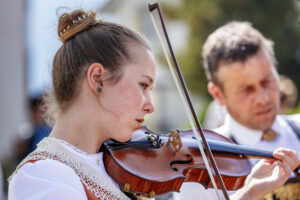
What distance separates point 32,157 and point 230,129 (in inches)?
48.0

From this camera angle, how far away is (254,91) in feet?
8.16

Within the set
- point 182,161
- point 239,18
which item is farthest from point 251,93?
point 239,18

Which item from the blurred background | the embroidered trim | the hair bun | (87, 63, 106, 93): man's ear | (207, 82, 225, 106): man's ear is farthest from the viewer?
the blurred background

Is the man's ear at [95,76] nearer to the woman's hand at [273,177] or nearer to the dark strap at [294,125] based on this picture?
the woman's hand at [273,177]

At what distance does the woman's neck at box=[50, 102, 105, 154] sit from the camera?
1745 millimetres

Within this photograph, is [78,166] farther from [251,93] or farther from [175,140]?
[251,93]

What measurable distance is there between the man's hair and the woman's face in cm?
91

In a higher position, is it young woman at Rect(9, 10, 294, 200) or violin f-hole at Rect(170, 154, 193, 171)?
young woman at Rect(9, 10, 294, 200)

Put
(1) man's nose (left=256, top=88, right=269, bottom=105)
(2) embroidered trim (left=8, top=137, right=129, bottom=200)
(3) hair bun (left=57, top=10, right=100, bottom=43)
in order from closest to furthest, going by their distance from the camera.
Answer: (2) embroidered trim (left=8, top=137, right=129, bottom=200), (3) hair bun (left=57, top=10, right=100, bottom=43), (1) man's nose (left=256, top=88, right=269, bottom=105)

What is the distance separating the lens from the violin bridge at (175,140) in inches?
81.6

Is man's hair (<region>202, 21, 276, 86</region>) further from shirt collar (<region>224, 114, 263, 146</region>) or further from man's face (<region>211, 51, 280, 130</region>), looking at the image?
shirt collar (<region>224, 114, 263, 146</region>)

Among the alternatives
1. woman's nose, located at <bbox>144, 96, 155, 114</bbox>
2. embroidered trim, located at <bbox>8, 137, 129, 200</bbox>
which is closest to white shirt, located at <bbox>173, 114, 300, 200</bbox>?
woman's nose, located at <bbox>144, 96, 155, 114</bbox>

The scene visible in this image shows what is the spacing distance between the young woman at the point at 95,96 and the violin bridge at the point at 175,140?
35cm

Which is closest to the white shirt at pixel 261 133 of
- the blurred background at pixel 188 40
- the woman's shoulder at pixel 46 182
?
the woman's shoulder at pixel 46 182
